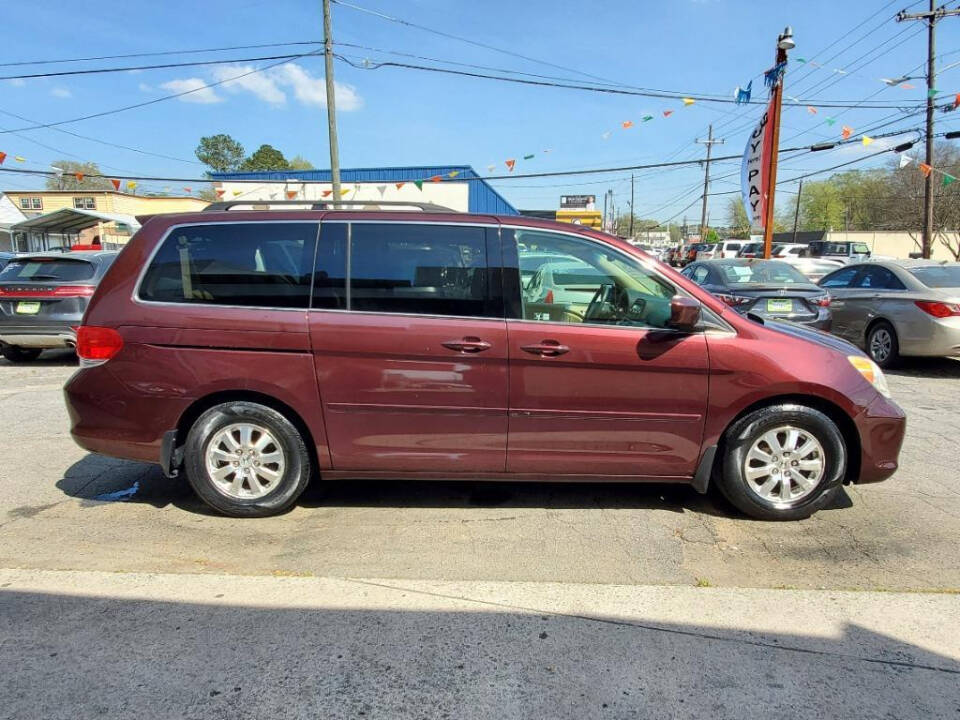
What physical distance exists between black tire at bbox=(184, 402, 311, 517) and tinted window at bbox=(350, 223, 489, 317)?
2.78ft

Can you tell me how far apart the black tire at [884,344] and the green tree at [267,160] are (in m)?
71.4

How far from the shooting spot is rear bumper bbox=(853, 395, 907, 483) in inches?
140

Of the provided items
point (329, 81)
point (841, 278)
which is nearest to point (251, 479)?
point (841, 278)

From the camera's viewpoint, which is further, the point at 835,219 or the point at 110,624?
the point at 835,219

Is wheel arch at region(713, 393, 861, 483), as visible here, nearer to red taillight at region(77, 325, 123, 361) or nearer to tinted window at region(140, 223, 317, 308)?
tinted window at region(140, 223, 317, 308)

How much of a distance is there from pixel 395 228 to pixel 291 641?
2263 mm

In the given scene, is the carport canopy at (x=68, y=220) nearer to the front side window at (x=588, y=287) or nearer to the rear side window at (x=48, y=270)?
the rear side window at (x=48, y=270)

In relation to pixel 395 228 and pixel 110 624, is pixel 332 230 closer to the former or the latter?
pixel 395 228

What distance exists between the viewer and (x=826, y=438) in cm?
354

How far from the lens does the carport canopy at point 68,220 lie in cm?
2147

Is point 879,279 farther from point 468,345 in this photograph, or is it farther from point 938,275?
point 468,345

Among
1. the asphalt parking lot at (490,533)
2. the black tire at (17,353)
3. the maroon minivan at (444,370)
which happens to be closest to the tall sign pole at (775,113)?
the asphalt parking lot at (490,533)

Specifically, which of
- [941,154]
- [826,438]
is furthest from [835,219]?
[826,438]

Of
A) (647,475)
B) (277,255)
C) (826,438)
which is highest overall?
(277,255)
